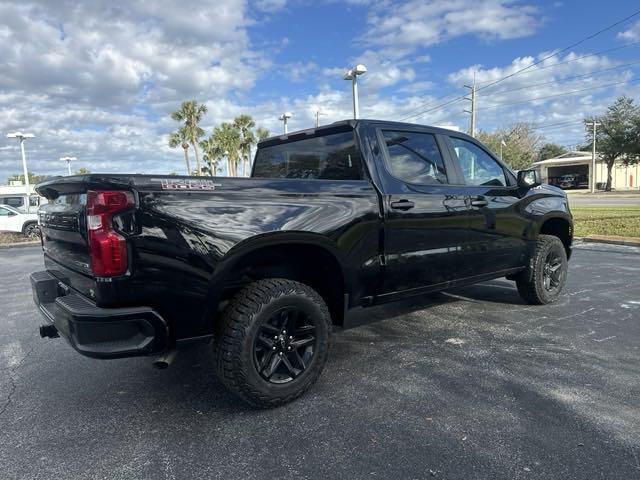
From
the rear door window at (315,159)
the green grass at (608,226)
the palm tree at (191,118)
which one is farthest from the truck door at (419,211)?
the palm tree at (191,118)

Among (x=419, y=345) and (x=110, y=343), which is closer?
(x=110, y=343)

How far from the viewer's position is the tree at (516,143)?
60.9m

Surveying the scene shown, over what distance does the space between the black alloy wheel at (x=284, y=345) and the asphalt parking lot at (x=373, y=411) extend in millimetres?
247

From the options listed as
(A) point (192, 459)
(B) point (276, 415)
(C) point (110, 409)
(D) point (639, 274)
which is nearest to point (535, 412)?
(B) point (276, 415)

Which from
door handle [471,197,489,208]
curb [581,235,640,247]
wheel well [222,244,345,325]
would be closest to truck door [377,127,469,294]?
door handle [471,197,489,208]

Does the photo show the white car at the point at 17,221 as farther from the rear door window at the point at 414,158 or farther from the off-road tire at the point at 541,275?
the off-road tire at the point at 541,275

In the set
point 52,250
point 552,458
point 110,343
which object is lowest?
point 552,458

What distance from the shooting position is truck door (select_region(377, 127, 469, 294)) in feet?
11.9

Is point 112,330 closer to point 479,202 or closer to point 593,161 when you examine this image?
point 479,202

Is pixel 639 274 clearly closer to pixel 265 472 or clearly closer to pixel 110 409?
pixel 265 472

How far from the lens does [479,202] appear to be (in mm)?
4309

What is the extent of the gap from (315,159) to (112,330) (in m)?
2.20

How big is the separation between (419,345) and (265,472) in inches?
82.7

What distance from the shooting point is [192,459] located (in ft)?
8.20
